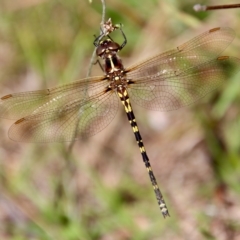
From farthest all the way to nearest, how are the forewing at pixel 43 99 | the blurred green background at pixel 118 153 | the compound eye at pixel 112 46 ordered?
the blurred green background at pixel 118 153, the compound eye at pixel 112 46, the forewing at pixel 43 99

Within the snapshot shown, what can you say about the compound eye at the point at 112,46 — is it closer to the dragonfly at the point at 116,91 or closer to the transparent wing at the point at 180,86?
the dragonfly at the point at 116,91

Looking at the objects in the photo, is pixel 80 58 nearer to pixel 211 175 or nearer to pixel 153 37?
pixel 153 37

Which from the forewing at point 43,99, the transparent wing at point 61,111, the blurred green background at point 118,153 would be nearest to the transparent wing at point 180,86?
the transparent wing at point 61,111

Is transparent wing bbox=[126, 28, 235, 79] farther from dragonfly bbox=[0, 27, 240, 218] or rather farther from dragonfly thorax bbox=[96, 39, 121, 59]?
dragonfly thorax bbox=[96, 39, 121, 59]

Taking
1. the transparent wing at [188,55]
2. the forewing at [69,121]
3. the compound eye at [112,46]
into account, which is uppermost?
the compound eye at [112,46]

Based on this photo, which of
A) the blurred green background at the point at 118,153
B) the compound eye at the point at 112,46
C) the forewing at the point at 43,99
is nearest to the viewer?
the forewing at the point at 43,99

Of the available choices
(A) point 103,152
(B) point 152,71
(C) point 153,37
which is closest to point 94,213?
(A) point 103,152

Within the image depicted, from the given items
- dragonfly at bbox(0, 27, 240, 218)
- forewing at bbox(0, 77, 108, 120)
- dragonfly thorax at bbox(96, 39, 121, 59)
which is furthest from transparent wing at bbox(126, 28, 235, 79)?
forewing at bbox(0, 77, 108, 120)
